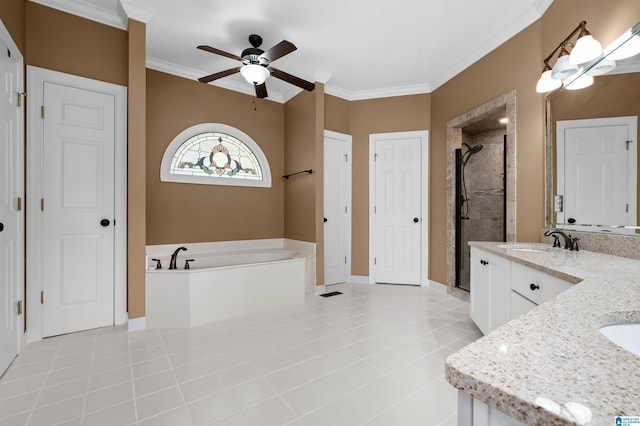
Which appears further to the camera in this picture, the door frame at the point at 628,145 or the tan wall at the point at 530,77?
the tan wall at the point at 530,77

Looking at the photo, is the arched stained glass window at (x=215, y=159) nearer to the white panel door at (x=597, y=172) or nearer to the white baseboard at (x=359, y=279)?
the white baseboard at (x=359, y=279)

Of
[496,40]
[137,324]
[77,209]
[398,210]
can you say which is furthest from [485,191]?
[77,209]

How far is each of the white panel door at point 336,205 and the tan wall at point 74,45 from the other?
8.17 ft

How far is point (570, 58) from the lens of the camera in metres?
1.94

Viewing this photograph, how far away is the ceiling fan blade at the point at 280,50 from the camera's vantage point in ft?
7.73

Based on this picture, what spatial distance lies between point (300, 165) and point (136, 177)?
211cm

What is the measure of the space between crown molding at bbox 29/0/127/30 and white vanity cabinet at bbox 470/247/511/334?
3826 millimetres

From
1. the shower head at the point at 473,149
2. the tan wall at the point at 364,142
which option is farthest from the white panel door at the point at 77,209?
the shower head at the point at 473,149

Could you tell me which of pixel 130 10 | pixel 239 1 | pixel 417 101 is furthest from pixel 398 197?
pixel 130 10

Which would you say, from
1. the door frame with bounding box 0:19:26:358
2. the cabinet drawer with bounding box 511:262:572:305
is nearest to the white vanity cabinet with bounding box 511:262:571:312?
the cabinet drawer with bounding box 511:262:572:305

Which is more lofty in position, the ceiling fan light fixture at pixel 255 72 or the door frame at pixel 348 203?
the ceiling fan light fixture at pixel 255 72

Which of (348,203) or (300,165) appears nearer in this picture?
(300,165)

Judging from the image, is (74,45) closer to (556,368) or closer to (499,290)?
(556,368)

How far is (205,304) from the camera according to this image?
9.23 ft
